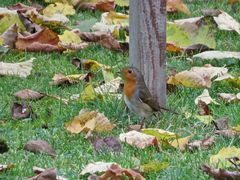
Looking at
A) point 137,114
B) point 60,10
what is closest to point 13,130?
point 137,114

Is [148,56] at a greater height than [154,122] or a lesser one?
greater

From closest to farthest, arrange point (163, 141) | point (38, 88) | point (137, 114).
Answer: point (163, 141) → point (137, 114) → point (38, 88)

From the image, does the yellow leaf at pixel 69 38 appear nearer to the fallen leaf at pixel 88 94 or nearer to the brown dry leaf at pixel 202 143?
the fallen leaf at pixel 88 94

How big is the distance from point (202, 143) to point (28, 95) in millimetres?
1405

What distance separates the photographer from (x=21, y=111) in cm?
562

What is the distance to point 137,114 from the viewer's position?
5.51m

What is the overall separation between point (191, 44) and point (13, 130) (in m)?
2.17

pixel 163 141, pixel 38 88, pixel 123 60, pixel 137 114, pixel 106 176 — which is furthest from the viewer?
pixel 123 60

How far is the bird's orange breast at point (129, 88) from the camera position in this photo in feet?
18.0

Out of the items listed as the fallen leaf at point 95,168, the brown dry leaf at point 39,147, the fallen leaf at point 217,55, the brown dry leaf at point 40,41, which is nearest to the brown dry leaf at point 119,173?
the fallen leaf at point 95,168

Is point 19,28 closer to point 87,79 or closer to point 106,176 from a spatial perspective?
point 87,79

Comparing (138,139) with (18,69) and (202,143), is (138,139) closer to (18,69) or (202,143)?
(202,143)

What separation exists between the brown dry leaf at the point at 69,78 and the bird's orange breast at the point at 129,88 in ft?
2.69

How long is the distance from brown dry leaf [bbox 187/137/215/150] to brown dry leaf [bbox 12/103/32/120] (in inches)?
43.2
